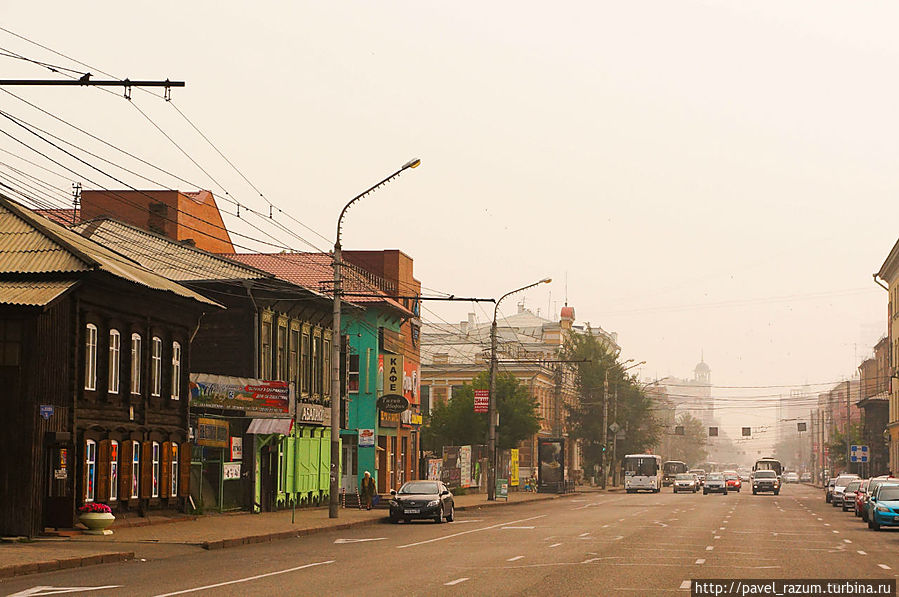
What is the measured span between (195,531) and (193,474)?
8208mm

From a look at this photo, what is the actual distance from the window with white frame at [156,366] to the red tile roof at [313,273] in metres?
21.5

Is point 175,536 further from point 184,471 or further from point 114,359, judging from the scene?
point 184,471

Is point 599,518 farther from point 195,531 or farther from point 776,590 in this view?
point 776,590

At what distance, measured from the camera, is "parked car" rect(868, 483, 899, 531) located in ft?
124

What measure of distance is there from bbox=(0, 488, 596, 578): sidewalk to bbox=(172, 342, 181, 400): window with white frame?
12.7ft

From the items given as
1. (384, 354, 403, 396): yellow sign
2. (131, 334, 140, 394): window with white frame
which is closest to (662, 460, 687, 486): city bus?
(384, 354, 403, 396): yellow sign

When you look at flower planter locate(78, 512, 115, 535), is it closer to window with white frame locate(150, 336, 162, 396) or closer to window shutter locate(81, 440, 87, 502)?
window shutter locate(81, 440, 87, 502)

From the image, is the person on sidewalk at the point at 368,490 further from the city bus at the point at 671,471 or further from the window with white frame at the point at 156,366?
the city bus at the point at 671,471

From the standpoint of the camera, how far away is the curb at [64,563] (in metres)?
21.2

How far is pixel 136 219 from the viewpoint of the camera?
229ft

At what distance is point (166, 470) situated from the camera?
1500 inches

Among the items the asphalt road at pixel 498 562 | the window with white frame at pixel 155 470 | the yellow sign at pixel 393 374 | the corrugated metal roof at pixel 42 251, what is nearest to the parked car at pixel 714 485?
the yellow sign at pixel 393 374

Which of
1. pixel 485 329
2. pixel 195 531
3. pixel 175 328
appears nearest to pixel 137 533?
pixel 195 531

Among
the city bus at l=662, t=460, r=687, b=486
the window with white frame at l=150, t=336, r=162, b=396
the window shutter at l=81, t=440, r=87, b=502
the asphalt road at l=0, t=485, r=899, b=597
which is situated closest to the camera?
the asphalt road at l=0, t=485, r=899, b=597
